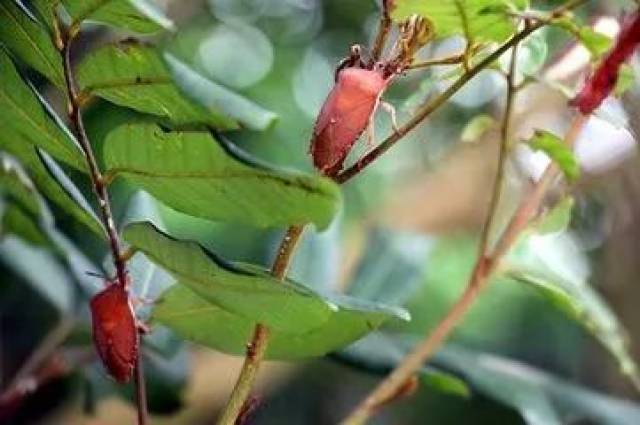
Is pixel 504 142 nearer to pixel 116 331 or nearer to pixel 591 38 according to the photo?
pixel 591 38

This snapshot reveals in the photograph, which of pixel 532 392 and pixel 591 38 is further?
pixel 532 392

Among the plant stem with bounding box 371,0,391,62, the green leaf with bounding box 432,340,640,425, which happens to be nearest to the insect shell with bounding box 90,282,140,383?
the plant stem with bounding box 371,0,391,62

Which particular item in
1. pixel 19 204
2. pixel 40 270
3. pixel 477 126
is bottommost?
pixel 40 270

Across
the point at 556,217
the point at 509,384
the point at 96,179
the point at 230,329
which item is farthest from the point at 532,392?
the point at 96,179

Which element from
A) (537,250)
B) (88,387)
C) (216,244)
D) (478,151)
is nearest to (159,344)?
(88,387)

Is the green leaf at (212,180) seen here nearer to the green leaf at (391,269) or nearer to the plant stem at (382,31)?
the plant stem at (382,31)

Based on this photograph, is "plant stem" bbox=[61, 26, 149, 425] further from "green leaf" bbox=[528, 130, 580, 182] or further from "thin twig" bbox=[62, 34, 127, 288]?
"green leaf" bbox=[528, 130, 580, 182]

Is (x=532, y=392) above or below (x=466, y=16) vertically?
below

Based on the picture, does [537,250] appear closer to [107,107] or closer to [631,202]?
[107,107]
